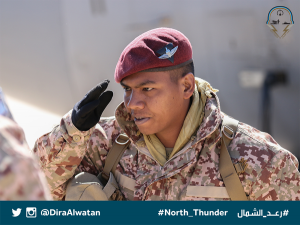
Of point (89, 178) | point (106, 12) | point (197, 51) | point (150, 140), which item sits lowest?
point (89, 178)

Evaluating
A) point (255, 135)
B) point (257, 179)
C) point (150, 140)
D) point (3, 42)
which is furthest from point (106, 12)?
point (257, 179)

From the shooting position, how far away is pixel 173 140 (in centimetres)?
176

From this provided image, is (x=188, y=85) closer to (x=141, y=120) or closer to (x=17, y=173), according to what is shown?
(x=141, y=120)

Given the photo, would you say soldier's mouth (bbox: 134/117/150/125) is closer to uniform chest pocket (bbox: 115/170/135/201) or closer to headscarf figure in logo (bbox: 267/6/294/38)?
uniform chest pocket (bbox: 115/170/135/201)

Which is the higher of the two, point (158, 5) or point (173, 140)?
point (158, 5)

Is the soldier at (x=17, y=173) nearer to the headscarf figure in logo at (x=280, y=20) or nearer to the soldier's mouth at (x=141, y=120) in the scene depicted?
the soldier's mouth at (x=141, y=120)

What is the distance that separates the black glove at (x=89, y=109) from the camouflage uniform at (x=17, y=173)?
1.06 meters

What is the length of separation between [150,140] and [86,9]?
1590mm

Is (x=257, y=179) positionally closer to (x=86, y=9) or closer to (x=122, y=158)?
(x=122, y=158)

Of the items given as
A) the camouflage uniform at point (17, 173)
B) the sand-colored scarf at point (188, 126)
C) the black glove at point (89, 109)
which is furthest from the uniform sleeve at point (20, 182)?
the sand-colored scarf at point (188, 126)

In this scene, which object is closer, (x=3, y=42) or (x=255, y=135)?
(x=255, y=135)

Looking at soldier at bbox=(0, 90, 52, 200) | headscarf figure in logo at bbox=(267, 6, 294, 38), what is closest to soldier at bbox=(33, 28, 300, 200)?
soldier at bbox=(0, 90, 52, 200)

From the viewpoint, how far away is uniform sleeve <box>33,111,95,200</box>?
5.46 ft
